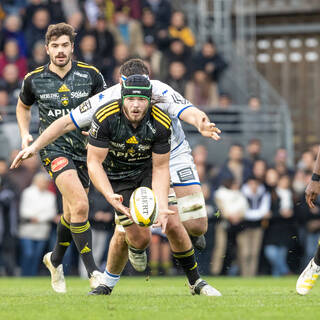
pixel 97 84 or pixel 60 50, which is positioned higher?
pixel 60 50

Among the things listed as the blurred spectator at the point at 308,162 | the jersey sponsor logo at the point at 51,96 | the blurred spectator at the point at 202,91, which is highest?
the jersey sponsor logo at the point at 51,96

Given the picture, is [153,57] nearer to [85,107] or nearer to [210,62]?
[210,62]

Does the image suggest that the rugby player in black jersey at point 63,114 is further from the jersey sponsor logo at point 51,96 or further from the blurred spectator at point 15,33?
the blurred spectator at point 15,33

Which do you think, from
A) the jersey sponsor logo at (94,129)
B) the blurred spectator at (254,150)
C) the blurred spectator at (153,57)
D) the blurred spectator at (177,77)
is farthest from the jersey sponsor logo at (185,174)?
the blurred spectator at (153,57)

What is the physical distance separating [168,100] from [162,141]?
62cm

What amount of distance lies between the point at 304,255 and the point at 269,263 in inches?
26.2

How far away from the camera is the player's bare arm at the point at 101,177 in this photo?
848 centimetres

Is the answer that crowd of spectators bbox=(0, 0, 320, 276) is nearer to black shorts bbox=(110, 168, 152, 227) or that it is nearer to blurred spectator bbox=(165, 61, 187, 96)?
blurred spectator bbox=(165, 61, 187, 96)

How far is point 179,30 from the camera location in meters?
20.4

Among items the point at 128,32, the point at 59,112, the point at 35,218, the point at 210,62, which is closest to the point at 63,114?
the point at 59,112

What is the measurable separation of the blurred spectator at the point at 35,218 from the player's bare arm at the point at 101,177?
A: 7.68 meters

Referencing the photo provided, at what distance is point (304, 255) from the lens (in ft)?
56.3

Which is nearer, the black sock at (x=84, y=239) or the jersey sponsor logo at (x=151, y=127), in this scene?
the jersey sponsor logo at (x=151, y=127)

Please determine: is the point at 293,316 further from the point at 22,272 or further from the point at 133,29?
the point at 133,29
